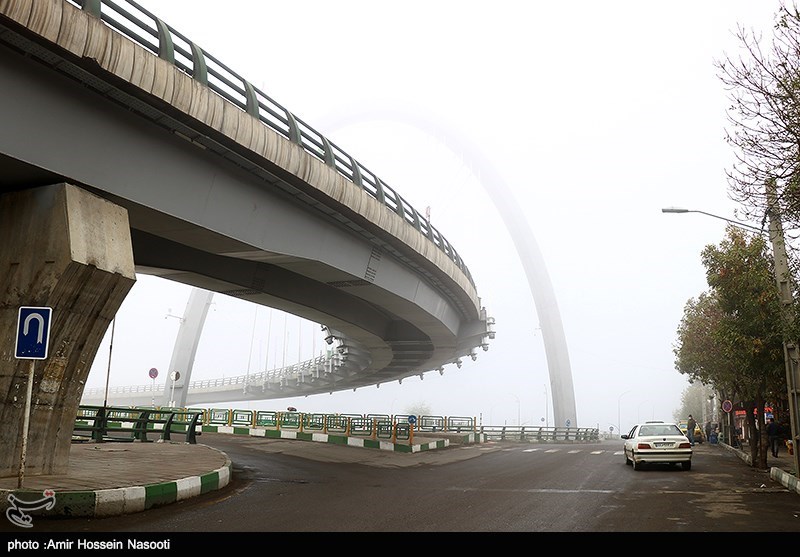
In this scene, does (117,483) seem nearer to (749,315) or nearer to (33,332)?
(33,332)

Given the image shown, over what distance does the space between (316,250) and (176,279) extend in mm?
5488

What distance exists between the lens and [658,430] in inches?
842

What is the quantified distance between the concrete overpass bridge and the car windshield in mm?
10893

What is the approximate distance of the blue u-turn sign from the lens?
381 inches

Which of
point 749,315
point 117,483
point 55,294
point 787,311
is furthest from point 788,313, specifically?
point 55,294

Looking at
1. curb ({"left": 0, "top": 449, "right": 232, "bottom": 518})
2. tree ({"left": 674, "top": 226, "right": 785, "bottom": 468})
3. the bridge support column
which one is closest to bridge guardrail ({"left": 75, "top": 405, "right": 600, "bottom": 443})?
the bridge support column

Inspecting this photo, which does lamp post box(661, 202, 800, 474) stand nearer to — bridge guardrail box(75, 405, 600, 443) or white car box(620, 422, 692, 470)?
white car box(620, 422, 692, 470)

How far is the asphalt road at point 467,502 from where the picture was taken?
9219 millimetres

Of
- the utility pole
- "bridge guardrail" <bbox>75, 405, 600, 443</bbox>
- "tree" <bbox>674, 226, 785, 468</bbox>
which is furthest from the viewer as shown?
"bridge guardrail" <bbox>75, 405, 600, 443</bbox>

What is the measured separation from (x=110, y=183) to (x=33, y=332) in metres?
3.63

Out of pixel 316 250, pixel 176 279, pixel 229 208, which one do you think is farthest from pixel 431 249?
pixel 229 208

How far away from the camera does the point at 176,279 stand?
21.7 metres

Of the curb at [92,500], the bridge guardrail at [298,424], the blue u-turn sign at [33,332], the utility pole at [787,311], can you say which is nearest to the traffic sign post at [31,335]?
the blue u-turn sign at [33,332]
